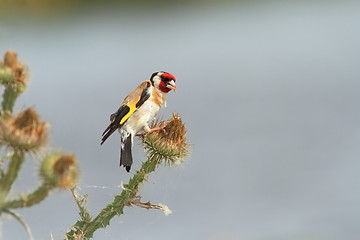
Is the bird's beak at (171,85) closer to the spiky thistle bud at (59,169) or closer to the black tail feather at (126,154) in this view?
the black tail feather at (126,154)

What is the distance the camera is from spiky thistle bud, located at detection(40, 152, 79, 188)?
352 centimetres

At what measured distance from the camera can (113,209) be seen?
4340 mm

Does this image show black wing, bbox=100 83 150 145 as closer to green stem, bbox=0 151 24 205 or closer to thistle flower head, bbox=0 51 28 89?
thistle flower head, bbox=0 51 28 89

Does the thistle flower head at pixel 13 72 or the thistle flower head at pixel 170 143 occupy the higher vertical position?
the thistle flower head at pixel 13 72

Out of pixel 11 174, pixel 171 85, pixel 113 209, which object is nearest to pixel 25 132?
pixel 11 174

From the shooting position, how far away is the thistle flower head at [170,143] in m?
5.03

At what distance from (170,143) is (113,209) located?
0.87 meters

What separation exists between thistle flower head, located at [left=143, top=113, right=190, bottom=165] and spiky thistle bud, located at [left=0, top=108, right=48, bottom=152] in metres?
1.52

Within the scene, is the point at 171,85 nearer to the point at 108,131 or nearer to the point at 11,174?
the point at 108,131

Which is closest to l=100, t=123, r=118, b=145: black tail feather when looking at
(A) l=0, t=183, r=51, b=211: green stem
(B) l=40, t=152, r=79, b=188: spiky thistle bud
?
(B) l=40, t=152, r=79, b=188: spiky thistle bud

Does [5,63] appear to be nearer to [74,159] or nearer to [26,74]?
[26,74]

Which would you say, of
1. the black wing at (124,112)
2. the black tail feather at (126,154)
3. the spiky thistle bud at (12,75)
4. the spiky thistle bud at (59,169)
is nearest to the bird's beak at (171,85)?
the black wing at (124,112)

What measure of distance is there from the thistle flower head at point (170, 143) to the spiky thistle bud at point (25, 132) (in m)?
1.52

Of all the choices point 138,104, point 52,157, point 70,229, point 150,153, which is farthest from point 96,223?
point 138,104
